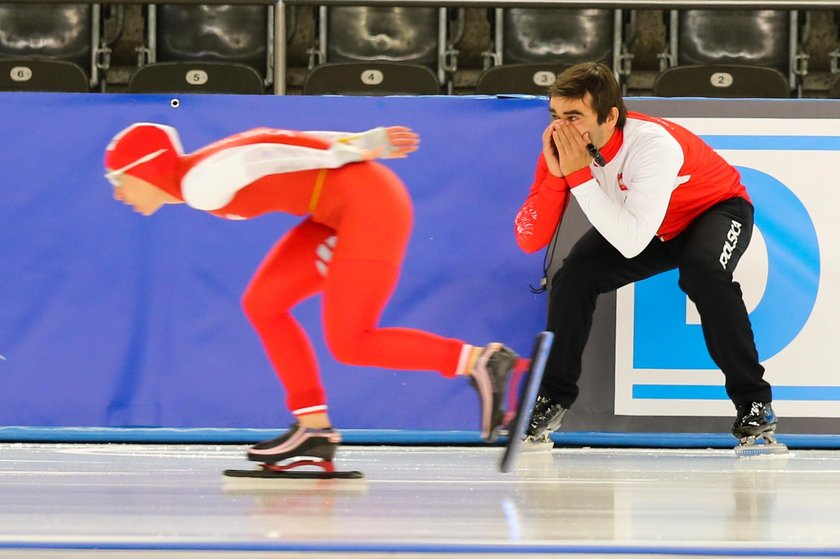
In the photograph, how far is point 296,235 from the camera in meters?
2.97

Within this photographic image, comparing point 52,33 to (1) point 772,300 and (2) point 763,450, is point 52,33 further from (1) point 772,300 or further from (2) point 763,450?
(2) point 763,450

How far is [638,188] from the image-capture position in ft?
11.7

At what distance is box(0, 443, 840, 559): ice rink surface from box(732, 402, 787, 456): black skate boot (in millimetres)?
69

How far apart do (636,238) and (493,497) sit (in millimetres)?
1331

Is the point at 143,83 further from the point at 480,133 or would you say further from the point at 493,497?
the point at 493,497

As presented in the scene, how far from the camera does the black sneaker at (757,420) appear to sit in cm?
363

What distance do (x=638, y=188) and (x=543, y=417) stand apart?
793 mm

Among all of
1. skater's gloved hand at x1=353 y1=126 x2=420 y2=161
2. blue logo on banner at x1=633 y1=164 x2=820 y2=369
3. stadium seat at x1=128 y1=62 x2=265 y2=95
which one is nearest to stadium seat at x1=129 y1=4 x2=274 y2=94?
stadium seat at x1=128 y1=62 x2=265 y2=95

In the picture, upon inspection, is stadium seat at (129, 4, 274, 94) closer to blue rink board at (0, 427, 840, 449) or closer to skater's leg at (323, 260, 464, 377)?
blue rink board at (0, 427, 840, 449)

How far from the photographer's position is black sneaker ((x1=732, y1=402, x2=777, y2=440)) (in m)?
3.63

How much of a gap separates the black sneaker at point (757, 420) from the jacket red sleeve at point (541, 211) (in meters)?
0.82

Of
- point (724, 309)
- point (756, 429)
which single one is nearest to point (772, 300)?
point (724, 309)

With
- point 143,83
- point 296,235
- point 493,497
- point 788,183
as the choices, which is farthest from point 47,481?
point 143,83

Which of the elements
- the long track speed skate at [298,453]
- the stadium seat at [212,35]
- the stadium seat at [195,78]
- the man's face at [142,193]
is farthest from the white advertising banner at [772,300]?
the stadium seat at [212,35]
